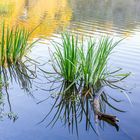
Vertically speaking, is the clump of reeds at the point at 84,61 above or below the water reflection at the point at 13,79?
above

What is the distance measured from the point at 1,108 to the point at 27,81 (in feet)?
9.39

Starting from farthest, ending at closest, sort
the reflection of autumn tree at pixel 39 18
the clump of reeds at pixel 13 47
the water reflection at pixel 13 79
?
the reflection of autumn tree at pixel 39 18
the clump of reeds at pixel 13 47
the water reflection at pixel 13 79

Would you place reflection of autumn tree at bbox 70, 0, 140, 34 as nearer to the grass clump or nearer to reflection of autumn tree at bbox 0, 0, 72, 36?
reflection of autumn tree at bbox 0, 0, 72, 36

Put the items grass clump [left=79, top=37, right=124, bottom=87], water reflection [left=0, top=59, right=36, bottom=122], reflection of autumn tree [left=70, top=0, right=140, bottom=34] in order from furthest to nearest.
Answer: reflection of autumn tree [left=70, top=0, right=140, bottom=34] < grass clump [left=79, top=37, right=124, bottom=87] < water reflection [left=0, top=59, right=36, bottom=122]

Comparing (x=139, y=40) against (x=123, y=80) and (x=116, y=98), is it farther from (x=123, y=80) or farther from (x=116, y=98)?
(x=116, y=98)

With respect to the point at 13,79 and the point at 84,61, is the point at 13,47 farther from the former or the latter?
the point at 84,61

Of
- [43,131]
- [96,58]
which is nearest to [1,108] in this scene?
[43,131]

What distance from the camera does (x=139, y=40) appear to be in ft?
77.5

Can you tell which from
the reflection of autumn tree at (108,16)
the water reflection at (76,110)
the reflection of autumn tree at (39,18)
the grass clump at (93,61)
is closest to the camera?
the water reflection at (76,110)

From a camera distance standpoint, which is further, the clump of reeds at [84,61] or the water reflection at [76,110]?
the clump of reeds at [84,61]

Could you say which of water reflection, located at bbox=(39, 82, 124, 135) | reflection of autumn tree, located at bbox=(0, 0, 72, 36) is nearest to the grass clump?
water reflection, located at bbox=(39, 82, 124, 135)

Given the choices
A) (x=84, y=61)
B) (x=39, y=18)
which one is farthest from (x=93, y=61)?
(x=39, y=18)

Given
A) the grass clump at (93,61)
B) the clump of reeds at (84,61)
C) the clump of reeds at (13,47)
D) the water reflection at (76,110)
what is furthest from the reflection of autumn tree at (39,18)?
the water reflection at (76,110)

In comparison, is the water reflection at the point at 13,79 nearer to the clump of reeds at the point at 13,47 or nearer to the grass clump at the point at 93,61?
the clump of reeds at the point at 13,47
